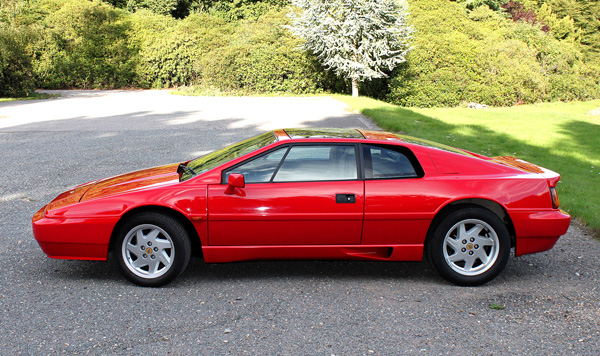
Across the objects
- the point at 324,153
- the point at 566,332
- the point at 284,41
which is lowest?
the point at 566,332

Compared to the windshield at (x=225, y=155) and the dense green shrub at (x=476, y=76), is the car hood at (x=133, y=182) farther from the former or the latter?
the dense green shrub at (x=476, y=76)

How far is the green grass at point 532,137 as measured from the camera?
787cm

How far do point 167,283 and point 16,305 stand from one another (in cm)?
109

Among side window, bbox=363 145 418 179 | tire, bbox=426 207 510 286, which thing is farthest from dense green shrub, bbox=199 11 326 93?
tire, bbox=426 207 510 286

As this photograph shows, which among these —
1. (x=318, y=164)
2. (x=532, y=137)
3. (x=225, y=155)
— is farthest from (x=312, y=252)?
(x=532, y=137)

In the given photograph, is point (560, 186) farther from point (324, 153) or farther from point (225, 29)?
point (225, 29)

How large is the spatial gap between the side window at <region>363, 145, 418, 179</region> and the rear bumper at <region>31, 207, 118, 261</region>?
81.7 inches

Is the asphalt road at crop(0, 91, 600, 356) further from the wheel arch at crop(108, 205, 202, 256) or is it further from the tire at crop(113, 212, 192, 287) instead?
the wheel arch at crop(108, 205, 202, 256)

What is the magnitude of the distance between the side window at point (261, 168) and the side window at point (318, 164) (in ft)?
0.19

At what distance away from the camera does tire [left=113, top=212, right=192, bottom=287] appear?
171 inches

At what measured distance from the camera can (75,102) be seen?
23.2 metres

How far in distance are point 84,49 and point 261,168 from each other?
33.1 metres

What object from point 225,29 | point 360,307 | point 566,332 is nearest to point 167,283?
point 360,307

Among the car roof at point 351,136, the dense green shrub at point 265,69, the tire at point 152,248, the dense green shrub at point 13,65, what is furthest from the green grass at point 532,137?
the dense green shrub at point 13,65
